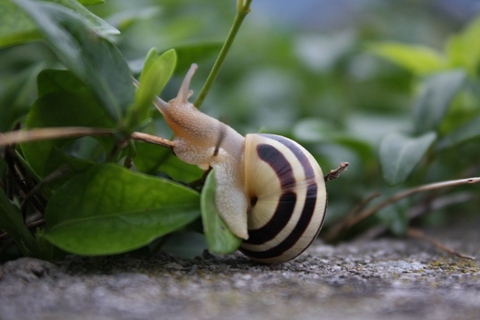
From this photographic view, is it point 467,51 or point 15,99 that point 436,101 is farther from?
point 15,99

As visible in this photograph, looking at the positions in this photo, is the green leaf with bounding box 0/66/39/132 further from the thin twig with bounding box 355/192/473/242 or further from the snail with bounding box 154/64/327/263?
the thin twig with bounding box 355/192/473/242

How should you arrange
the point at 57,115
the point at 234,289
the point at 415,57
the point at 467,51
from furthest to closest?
the point at 415,57
the point at 467,51
the point at 57,115
the point at 234,289

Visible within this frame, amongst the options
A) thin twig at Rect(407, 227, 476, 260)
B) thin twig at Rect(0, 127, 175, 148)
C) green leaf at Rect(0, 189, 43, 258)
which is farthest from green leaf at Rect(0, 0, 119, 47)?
thin twig at Rect(407, 227, 476, 260)

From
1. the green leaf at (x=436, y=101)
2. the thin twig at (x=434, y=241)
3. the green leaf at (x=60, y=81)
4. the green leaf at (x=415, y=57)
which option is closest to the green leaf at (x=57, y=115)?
the green leaf at (x=60, y=81)

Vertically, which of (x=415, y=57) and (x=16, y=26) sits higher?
(x=415, y=57)

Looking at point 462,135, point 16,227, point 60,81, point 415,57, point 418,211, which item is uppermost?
point 415,57

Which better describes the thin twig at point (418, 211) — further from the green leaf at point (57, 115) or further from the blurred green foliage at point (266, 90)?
the green leaf at point (57, 115)

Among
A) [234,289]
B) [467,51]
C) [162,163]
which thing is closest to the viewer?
[234,289]

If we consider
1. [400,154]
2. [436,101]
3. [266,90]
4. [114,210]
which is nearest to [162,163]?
[114,210]
